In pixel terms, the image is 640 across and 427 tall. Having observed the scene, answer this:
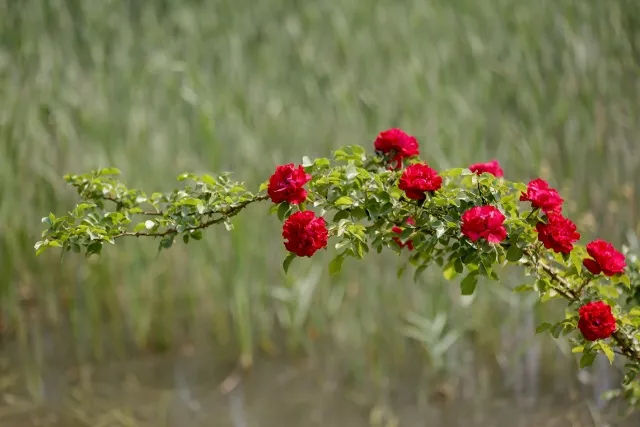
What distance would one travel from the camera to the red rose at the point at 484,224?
120cm

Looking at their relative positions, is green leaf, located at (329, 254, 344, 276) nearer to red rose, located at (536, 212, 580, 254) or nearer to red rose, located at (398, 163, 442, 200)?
red rose, located at (398, 163, 442, 200)

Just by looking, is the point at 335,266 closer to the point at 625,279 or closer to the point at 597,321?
the point at 597,321

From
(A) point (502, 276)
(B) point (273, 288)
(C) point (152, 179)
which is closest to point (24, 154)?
(C) point (152, 179)

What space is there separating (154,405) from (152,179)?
680mm

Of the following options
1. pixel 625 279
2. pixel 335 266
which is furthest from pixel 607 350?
pixel 335 266

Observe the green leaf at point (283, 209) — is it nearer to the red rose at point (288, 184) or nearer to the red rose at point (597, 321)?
the red rose at point (288, 184)

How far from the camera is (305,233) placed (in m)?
1.22

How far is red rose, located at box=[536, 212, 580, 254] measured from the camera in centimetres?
126

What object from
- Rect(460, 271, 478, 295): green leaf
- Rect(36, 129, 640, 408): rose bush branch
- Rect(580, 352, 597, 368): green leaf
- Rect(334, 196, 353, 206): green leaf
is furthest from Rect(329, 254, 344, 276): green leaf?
Rect(580, 352, 597, 368): green leaf

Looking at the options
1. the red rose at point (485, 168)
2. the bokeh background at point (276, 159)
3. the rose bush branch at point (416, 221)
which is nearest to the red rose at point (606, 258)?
the rose bush branch at point (416, 221)

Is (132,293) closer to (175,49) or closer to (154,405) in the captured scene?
(154,405)

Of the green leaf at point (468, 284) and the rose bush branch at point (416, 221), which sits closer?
the rose bush branch at point (416, 221)

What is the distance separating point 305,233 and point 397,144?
1.01 feet

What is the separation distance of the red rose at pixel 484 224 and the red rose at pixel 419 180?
77 mm
